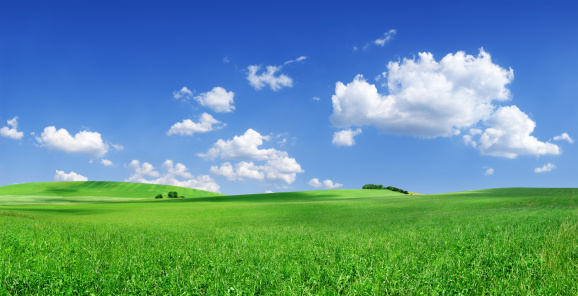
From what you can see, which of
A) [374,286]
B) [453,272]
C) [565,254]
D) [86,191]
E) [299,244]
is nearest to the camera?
[374,286]

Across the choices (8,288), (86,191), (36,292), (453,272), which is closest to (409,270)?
(453,272)

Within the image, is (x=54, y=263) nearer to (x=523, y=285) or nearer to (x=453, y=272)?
(x=453, y=272)

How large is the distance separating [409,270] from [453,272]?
1.08 meters

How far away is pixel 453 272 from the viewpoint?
8.09 metres

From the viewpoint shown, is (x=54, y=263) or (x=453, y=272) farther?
(x=54, y=263)

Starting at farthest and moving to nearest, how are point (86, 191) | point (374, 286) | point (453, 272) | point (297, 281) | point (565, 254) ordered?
1. point (86, 191)
2. point (565, 254)
3. point (453, 272)
4. point (297, 281)
5. point (374, 286)

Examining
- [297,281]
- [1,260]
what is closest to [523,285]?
[297,281]

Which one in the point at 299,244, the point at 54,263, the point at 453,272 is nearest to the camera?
the point at 453,272

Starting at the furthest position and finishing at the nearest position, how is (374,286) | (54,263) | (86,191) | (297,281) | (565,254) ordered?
1. (86,191)
2. (565,254)
3. (54,263)
4. (297,281)
5. (374,286)

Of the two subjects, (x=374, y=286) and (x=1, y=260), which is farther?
(x=1, y=260)

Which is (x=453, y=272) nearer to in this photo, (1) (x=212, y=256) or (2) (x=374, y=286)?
(2) (x=374, y=286)

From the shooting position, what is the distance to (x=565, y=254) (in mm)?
9219

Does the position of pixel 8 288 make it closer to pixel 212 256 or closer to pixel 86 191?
pixel 212 256

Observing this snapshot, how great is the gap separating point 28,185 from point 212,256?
516 ft
